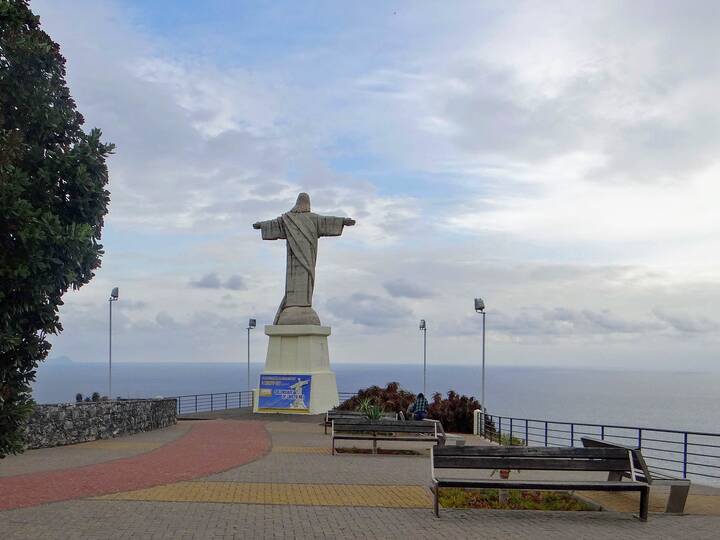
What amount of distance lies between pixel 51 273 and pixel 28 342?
568 mm

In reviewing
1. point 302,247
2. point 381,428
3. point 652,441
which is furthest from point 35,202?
point 652,441

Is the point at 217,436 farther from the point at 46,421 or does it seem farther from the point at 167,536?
the point at 167,536

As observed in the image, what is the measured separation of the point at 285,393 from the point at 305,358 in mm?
1409

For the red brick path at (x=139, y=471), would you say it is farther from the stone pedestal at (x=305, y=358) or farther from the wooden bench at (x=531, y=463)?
the stone pedestal at (x=305, y=358)

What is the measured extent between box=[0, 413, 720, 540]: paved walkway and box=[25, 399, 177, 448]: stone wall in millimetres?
1102

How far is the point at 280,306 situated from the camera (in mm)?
30438

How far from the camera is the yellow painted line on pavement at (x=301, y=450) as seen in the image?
54.3 ft

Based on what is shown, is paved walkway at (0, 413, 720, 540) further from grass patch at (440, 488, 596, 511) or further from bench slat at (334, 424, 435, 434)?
bench slat at (334, 424, 435, 434)

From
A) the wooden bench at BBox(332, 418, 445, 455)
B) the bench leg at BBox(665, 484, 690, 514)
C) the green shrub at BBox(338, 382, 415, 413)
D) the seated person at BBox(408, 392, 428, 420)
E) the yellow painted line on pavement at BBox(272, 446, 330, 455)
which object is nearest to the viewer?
the bench leg at BBox(665, 484, 690, 514)

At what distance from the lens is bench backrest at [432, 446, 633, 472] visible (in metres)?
9.66

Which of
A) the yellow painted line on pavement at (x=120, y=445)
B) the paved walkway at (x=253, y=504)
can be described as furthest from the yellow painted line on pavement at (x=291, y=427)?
the paved walkway at (x=253, y=504)

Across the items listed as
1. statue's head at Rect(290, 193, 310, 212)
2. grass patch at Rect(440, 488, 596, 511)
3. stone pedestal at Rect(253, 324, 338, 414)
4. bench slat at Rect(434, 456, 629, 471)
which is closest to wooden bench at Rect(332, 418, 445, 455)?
grass patch at Rect(440, 488, 596, 511)

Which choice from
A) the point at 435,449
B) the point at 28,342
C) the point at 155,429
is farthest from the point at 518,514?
the point at 155,429

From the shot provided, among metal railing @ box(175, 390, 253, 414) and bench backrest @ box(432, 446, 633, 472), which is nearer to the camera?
bench backrest @ box(432, 446, 633, 472)
